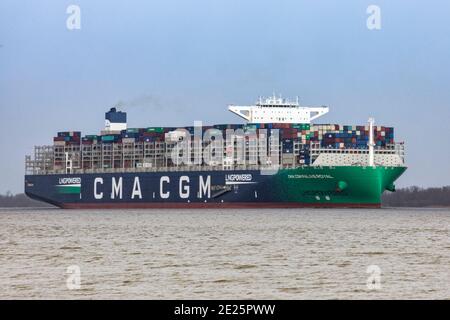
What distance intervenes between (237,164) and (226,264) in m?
60.2

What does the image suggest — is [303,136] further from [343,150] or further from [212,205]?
[212,205]

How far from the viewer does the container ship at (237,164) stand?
88.2 m

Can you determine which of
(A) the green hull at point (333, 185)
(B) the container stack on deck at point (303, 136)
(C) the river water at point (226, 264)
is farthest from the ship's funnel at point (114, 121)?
(C) the river water at point (226, 264)

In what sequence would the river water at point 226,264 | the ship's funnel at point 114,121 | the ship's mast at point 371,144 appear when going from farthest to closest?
the ship's funnel at point 114,121 < the ship's mast at point 371,144 < the river water at point 226,264

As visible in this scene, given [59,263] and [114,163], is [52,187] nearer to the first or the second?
[114,163]

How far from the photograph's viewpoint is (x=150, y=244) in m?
42.0

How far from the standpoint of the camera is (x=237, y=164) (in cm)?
9306

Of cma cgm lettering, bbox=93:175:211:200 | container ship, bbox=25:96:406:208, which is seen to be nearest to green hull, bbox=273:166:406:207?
container ship, bbox=25:96:406:208

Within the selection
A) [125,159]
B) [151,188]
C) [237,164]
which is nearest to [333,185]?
[237,164]

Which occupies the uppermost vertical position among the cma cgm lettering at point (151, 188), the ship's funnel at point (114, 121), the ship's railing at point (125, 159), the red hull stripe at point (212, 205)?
the ship's funnel at point (114, 121)

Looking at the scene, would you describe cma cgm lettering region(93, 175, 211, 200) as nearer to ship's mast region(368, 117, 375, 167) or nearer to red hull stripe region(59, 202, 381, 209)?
red hull stripe region(59, 202, 381, 209)

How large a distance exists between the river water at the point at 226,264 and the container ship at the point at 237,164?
35.1m

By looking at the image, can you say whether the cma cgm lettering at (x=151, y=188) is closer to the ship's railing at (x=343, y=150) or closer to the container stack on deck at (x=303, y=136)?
the container stack on deck at (x=303, y=136)

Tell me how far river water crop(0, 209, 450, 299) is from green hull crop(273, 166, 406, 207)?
1333 inches
